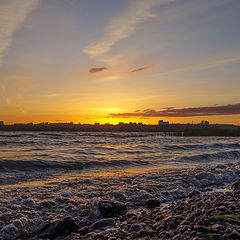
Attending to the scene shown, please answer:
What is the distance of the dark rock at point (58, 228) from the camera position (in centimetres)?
439

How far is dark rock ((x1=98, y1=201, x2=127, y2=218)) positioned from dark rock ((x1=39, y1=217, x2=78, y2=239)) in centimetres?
107

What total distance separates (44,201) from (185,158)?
39.9 ft

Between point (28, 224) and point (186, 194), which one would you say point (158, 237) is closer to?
point (28, 224)

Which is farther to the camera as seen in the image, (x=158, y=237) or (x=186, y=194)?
(x=186, y=194)

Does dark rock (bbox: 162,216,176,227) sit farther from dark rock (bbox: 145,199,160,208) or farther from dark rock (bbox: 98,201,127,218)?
dark rock (bbox: 145,199,160,208)

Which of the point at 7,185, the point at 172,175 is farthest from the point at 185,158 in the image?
the point at 7,185

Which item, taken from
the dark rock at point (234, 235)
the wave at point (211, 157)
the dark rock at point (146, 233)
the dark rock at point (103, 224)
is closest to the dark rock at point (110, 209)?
the dark rock at point (103, 224)

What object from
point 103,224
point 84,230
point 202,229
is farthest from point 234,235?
point 84,230

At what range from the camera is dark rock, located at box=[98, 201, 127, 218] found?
18.4 ft

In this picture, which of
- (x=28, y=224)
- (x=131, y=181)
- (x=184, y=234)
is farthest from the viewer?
(x=131, y=181)

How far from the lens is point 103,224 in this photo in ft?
15.9

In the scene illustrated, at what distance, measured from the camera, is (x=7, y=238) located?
14.4 feet

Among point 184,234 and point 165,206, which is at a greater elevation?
point 184,234

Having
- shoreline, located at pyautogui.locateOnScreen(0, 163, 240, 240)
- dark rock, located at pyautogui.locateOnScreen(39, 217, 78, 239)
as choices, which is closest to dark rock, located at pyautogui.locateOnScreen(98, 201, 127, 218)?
shoreline, located at pyautogui.locateOnScreen(0, 163, 240, 240)
